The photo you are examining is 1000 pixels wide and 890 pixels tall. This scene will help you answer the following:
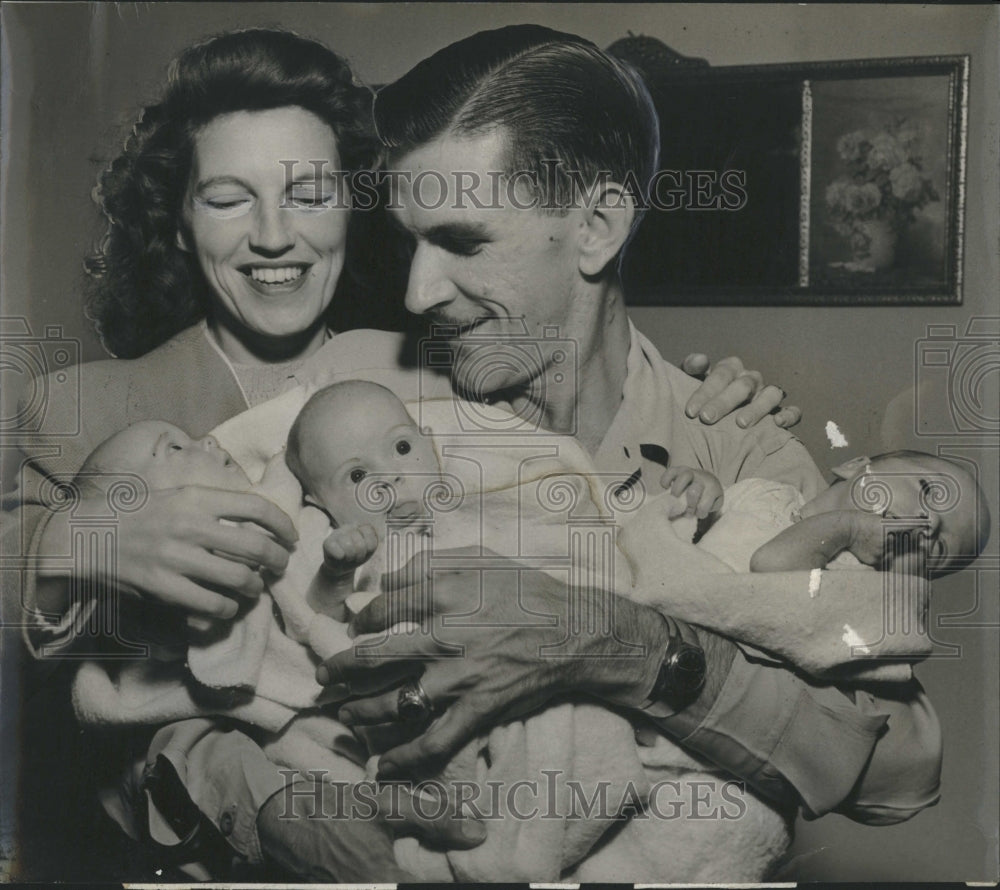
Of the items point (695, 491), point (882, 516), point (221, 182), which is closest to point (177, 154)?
point (221, 182)

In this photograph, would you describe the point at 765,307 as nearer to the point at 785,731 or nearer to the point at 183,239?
the point at 785,731

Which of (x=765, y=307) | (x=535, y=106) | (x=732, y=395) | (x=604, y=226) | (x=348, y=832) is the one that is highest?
(x=535, y=106)

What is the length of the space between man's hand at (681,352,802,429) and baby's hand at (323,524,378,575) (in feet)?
1.63

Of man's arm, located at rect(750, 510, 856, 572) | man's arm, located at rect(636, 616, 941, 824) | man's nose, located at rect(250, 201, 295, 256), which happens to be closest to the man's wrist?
man's arm, located at rect(636, 616, 941, 824)

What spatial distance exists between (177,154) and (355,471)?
21.2 inches

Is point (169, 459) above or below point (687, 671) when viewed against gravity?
above

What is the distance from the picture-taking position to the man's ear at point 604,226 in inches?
70.4

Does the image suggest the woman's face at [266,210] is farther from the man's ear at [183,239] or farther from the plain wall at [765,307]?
the plain wall at [765,307]

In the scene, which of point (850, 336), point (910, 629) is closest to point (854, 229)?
point (850, 336)

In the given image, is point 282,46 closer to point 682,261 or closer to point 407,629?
point 682,261

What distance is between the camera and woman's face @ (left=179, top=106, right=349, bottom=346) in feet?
5.85

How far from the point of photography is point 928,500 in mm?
1799

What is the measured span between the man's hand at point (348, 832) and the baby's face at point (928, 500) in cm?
71

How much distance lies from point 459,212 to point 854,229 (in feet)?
1.93
